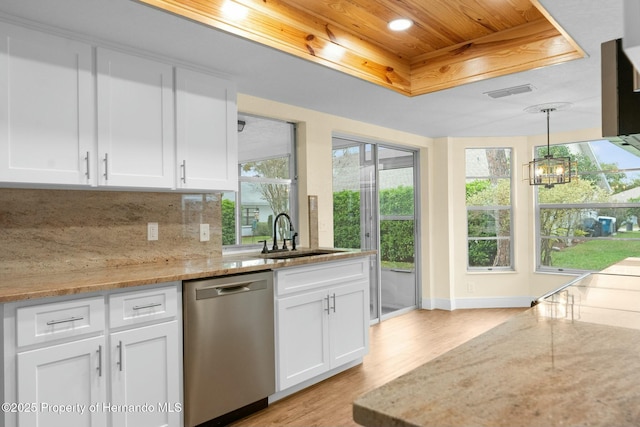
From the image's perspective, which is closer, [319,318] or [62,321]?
[62,321]

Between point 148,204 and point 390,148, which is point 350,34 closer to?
point 148,204

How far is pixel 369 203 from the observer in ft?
16.1

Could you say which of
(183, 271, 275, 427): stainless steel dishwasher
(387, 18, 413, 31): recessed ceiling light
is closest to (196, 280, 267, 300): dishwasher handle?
(183, 271, 275, 427): stainless steel dishwasher

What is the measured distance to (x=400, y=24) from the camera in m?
2.81

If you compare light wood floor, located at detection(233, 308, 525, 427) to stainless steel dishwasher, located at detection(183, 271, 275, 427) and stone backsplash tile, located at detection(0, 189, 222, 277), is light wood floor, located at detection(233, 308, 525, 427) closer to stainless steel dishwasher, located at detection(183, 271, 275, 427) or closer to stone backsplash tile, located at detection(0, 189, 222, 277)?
stainless steel dishwasher, located at detection(183, 271, 275, 427)

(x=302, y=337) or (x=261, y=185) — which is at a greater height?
(x=261, y=185)

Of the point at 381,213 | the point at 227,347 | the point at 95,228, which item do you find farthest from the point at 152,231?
the point at 381,213

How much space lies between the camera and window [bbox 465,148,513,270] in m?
5.62

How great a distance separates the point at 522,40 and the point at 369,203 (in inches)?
93.9

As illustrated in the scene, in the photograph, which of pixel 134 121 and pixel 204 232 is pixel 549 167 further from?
pixel 134 121

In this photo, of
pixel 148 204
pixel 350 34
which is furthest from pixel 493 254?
pixel 148 204

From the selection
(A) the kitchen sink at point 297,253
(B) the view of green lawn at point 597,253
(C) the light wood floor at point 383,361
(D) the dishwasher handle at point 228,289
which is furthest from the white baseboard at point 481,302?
(D) the dishwasher handle at point 228,289

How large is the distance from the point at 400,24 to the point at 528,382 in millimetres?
2523

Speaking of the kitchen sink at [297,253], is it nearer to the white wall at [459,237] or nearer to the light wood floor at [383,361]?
the light wood floor at [383,361]
